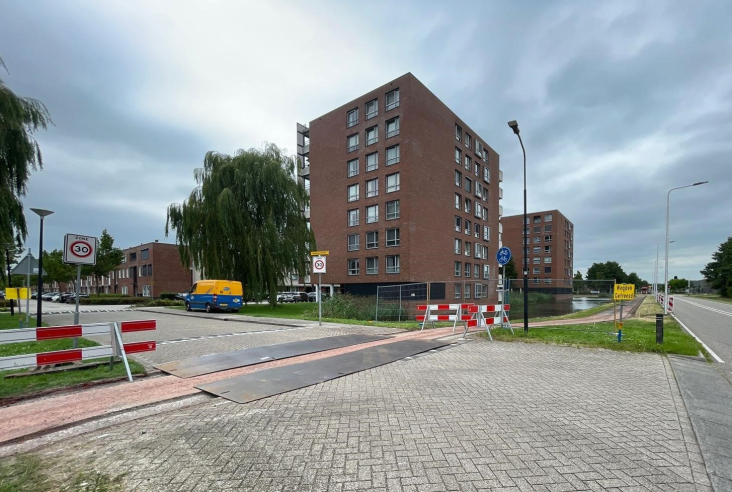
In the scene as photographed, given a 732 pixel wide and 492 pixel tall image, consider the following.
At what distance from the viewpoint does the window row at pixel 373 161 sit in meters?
35.6

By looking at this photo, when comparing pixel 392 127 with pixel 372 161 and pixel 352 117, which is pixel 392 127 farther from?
pixel 352 117

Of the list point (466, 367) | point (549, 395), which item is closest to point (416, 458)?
point (549, 395)

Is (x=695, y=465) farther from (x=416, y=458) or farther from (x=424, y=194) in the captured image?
(x=424, y=194)

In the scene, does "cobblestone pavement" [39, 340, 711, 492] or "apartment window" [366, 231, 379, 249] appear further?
"apartment window" [366, 231, 379, 249]

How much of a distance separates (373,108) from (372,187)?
26.3ft

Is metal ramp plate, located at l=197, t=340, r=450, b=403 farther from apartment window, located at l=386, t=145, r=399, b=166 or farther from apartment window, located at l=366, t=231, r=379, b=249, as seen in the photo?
apartment window, located at l=386, t=145, r=399, b=166

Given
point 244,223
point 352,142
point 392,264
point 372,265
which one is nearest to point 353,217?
point 372,265

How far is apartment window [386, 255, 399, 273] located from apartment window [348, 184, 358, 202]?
299 inches

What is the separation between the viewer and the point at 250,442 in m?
3.88

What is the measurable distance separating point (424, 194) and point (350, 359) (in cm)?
2889

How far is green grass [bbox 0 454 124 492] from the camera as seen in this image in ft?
10.0

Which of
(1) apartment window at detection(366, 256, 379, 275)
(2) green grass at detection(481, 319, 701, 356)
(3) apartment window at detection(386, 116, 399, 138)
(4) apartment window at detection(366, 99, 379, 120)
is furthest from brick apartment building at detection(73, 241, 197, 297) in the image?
(2) green grass at detection(481, 319, 701, 356)

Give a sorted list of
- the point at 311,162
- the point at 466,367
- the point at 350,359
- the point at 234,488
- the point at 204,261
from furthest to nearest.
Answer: the point at 311,162 < the point at 204,261 < the point at 350,359 < the point at 466,367 < the point at 234,488

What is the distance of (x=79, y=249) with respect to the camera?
8.61 meters
